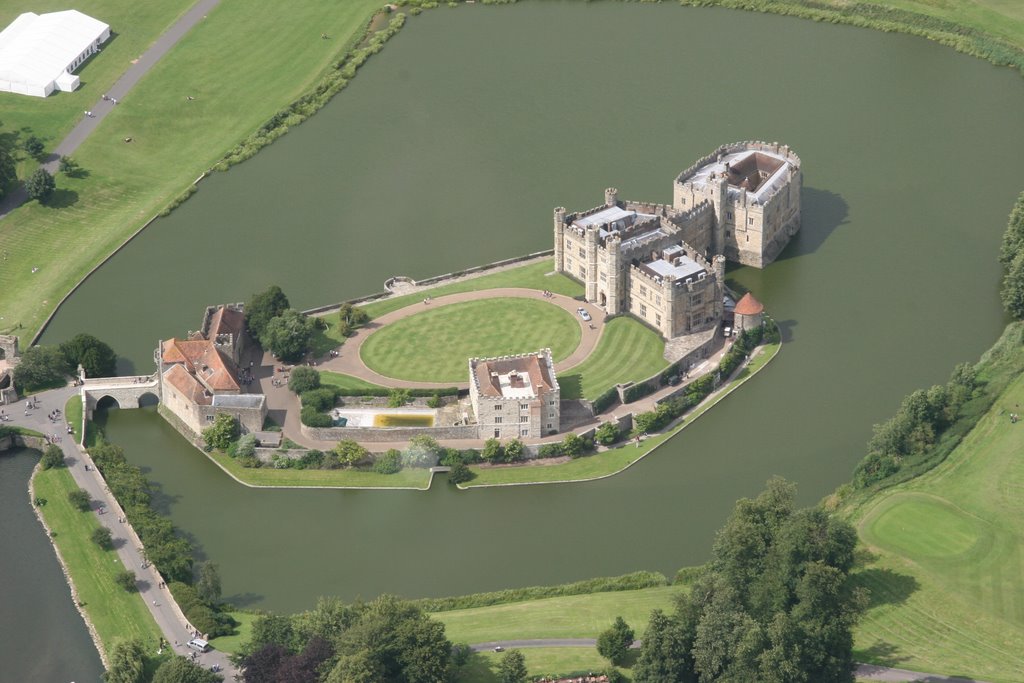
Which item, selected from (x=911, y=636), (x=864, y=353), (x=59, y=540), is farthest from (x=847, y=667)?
(x=59, y=540)

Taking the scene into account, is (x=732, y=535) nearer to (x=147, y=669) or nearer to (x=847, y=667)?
(x=847, y=667)

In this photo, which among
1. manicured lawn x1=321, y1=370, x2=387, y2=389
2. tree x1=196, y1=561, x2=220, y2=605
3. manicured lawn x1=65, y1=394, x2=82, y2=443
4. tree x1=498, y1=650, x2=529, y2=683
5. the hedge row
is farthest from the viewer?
manicured lawn x1=321, y1=370, x2=387, y2=389

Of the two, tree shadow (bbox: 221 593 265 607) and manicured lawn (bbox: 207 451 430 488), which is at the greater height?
manicured lawn (bbox: 207 451 430 488)

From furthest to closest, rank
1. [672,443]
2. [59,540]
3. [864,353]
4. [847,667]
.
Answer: [864,353]
[672,443]
[59,540]
[847,667]

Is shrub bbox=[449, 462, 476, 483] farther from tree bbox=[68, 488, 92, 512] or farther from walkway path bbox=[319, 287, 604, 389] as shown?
tree bbox=[68, 488, 92, 512]

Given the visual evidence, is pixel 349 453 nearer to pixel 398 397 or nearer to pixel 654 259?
pixel 398 397

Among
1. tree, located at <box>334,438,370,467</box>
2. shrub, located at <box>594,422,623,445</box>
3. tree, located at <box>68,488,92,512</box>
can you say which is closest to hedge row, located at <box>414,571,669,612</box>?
shrub, located at <box>594,422,623,445</box>
